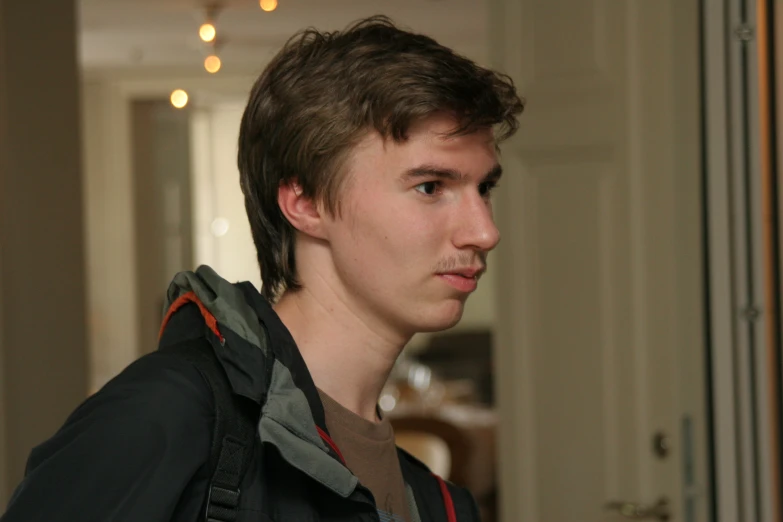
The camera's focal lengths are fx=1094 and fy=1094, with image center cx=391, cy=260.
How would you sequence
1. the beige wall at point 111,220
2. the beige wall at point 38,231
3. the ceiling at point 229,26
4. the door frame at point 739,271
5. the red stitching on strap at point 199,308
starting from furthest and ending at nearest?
the beige wall at point 111,220, the ceiling at point 229,26, the beige wall at point 38,231, the door frame at point 739,271, the red stitching on strap at point 199,308

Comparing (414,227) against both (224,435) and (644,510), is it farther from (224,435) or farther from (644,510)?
(644,510)

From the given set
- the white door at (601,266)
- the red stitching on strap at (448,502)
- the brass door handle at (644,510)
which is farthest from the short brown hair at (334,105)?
the brass door handle at (644,510)

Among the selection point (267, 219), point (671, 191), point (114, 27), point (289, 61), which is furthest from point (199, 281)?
point (114, 27)

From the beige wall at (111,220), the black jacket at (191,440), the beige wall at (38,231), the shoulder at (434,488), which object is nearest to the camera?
A: the black jacket at (191,440)

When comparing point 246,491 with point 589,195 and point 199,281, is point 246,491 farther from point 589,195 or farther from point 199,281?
point 589,195

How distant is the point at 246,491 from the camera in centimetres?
103

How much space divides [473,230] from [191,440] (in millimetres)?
390

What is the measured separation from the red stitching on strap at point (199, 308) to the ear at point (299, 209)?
0.17 m

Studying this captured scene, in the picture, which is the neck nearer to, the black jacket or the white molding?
the black jacket

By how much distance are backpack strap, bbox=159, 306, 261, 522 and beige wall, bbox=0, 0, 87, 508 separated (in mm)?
1385

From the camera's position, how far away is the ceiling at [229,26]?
6.27 metres

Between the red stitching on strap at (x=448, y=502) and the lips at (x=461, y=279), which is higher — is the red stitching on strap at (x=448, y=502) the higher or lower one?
the lower one

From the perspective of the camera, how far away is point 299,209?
4.05 feet

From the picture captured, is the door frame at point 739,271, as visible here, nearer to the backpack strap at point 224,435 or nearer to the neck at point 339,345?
Result: the neck at point 339,345
